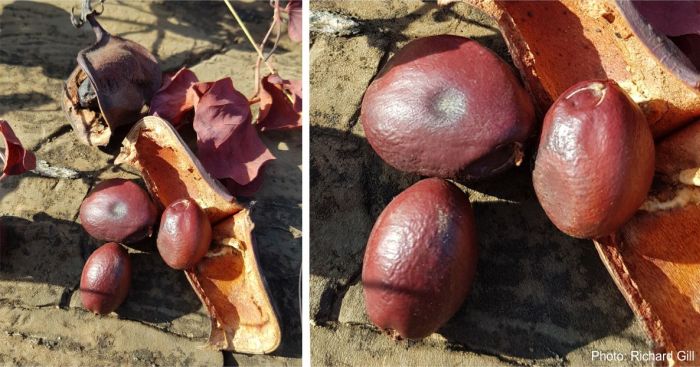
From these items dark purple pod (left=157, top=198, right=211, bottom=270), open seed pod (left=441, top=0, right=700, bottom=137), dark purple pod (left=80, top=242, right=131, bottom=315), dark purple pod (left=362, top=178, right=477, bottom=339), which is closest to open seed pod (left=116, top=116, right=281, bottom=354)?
dark purple pod (left=157, top=198, right=211, bottom=270)

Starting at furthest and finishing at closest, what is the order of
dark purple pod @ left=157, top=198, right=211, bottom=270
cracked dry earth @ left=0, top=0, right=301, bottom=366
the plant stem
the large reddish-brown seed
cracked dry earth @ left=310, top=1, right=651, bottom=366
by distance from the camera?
the plant stem → cracked dry earth @ left=0, top=0, right=301, bottom=366 → dark purple pod @ left=157, top=198, right=211, bottom=270 → cracked dry earth @ left=310, top=1, right=651, bottom=366 → the large reddish-brown seed

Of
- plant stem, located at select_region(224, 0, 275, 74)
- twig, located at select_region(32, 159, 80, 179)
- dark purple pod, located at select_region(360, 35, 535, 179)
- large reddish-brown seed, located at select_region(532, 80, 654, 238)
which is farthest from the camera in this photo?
plant stem, located at select_region(224, 0, 275, 74)

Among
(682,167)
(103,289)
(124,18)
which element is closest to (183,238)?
(103,289)

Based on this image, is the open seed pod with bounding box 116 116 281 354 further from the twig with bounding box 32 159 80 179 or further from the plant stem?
the plant stem

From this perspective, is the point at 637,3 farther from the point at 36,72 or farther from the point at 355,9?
the point at 36,72

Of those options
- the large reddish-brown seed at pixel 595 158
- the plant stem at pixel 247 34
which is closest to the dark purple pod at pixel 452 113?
the large reddish-brown seed at pixel 595 158

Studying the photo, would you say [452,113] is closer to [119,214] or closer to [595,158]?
[595,158]
